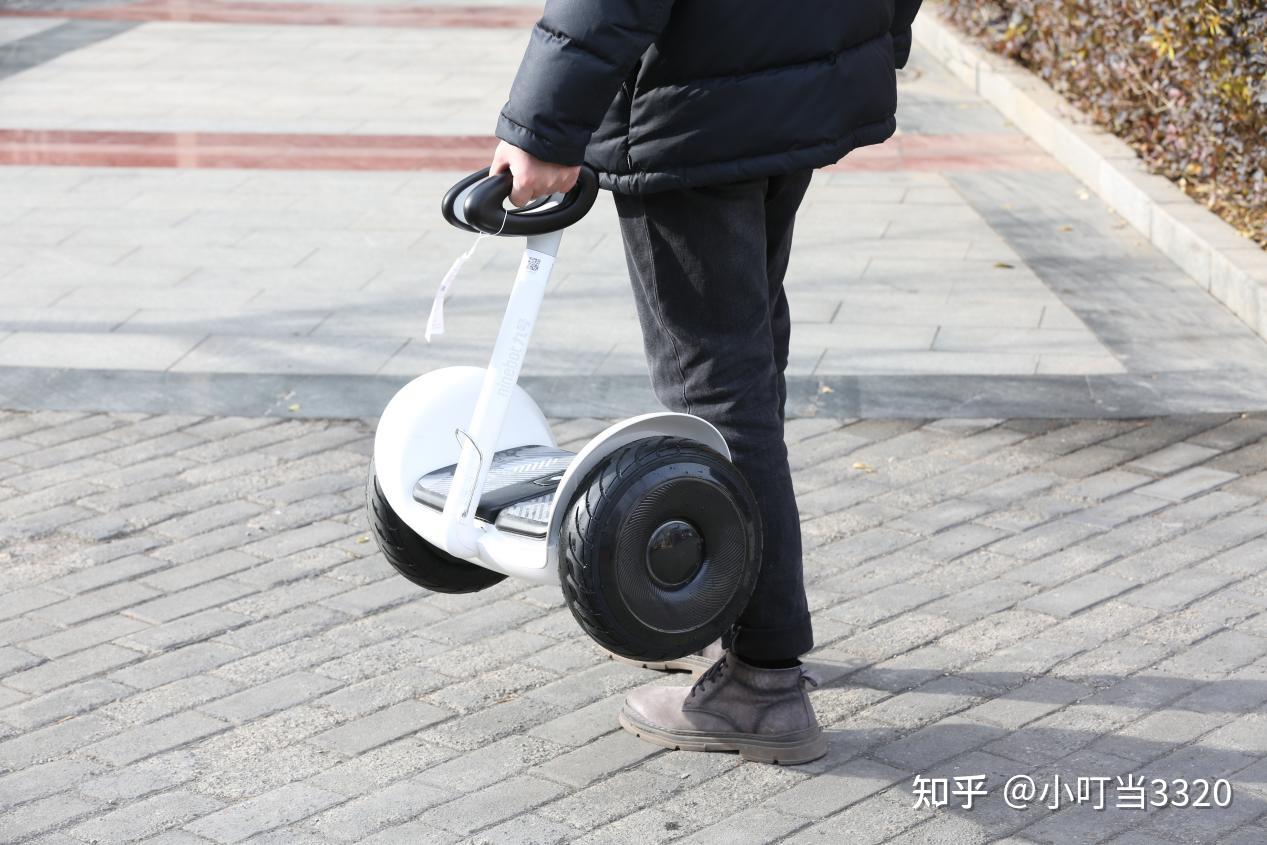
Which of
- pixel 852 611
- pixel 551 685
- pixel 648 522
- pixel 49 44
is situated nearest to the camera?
pixel 648 522

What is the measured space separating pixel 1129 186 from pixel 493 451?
4913 mm

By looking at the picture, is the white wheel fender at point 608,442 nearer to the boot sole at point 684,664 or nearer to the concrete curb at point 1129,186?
the boot sole at point 684,664

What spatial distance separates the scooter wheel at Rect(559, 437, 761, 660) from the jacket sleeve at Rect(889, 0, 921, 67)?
3.12 feet

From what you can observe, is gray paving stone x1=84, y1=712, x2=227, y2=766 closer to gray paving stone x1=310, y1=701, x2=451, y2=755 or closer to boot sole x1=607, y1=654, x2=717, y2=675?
gray paving stone x1=310, y1=701, x2=451, y2=755

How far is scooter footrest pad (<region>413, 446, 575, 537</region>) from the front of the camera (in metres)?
3.19

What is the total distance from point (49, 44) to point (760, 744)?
32.3ft

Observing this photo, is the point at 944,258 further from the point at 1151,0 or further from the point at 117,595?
the point at 117,595

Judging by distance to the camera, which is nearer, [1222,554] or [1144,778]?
[1144,778]

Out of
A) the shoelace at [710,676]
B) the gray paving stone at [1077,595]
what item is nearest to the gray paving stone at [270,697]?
the shoelace at [710,676]

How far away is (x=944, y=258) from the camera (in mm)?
6863

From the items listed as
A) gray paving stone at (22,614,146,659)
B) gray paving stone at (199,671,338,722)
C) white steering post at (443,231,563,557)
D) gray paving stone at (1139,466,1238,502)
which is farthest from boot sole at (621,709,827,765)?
gray paving stone at (1139,466,1238,502)

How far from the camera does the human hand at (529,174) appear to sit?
9.75 feet

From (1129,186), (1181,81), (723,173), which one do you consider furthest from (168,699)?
(1181,81)

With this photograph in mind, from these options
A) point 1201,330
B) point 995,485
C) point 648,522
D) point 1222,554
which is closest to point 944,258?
point 1201,330
